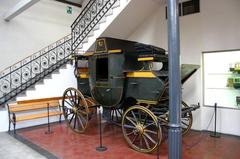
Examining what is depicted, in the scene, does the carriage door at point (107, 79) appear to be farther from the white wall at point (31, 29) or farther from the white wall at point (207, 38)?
the white wall at point (31, 29)

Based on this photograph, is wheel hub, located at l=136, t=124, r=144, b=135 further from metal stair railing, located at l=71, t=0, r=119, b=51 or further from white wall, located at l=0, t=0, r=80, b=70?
white wall, located at l=0, t=0, r=80, b=70

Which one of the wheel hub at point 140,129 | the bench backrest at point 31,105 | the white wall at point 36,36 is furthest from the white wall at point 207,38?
the bench backrest at point 31,105

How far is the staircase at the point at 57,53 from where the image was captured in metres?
6.47

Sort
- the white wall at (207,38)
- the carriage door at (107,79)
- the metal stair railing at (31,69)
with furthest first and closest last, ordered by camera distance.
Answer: the metal stair railing at (31,69) < the white wall at (207,38) < the carriage door at (107,79)

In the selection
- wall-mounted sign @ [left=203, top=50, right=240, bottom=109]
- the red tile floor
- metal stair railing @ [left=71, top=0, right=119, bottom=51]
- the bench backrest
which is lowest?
the red tile floor

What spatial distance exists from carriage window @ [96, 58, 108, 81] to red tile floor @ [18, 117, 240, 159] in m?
1.46

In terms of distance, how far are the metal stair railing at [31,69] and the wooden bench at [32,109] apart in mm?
665

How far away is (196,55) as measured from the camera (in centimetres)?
579

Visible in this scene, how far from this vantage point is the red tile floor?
13.9 feet

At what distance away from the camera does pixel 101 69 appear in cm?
550

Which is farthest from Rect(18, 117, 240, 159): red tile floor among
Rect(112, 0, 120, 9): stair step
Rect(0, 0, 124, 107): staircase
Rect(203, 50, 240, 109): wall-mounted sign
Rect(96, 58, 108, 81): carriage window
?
Rect(112, 0, 120, 9): stair step

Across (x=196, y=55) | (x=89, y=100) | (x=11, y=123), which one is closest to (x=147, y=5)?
(x=196, y=55)

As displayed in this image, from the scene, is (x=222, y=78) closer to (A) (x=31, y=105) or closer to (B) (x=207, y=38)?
(B) (x=207, y=38)

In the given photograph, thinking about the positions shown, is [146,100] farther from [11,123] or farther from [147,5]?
[11,123]
